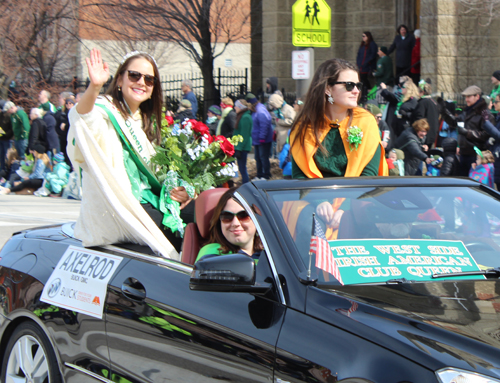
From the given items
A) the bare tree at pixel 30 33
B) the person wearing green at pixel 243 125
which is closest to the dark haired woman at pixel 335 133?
the person wearing green at pixel 243 125

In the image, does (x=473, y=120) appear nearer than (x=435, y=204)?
No

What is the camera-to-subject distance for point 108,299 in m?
3.40

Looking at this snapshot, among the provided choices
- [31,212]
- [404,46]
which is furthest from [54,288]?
[404,46]

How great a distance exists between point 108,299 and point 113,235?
2.43 feet

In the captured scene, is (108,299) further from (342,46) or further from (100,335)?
(342,46)

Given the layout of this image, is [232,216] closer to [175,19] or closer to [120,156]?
[120,156]

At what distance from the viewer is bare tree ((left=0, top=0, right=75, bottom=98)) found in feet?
72.7

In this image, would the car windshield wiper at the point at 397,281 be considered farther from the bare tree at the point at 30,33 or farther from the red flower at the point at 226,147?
the bare tree at the point at 30,33

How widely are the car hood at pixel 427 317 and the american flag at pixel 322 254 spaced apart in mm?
107

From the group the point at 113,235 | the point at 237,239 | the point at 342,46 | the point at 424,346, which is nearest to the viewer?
the point at 424,346

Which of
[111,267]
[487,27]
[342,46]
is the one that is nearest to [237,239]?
[111,267]

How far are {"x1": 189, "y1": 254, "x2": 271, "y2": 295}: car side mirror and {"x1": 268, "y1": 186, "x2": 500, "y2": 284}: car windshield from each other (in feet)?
0.72

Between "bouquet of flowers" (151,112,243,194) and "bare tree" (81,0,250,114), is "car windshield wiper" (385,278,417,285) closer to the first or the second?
"bouquet of flowers" (151,112,243,194)

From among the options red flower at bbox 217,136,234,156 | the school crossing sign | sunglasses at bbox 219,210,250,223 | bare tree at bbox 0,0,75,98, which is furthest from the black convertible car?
bare tree at bbox 0,0,75,98
